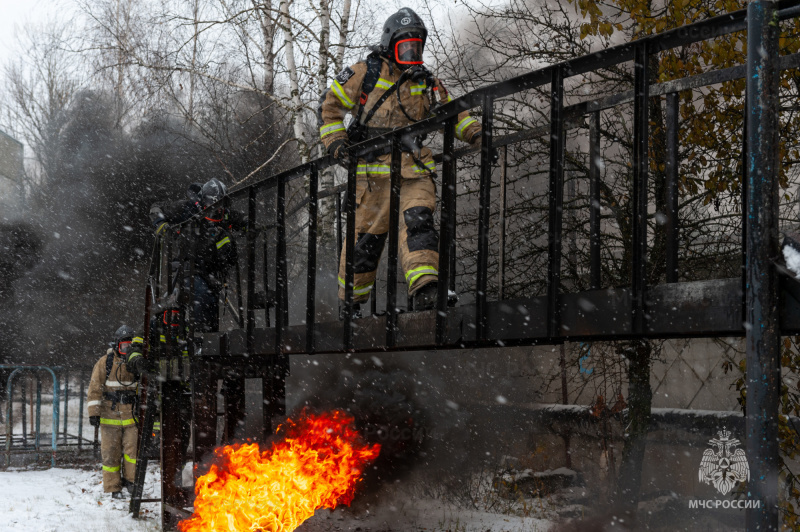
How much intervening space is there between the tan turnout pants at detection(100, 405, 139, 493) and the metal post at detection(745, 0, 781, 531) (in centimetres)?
832

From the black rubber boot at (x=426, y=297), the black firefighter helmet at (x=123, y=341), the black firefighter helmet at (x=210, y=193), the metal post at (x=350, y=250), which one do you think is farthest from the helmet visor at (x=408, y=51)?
the black firefighter helmet at (x=123, y=341)

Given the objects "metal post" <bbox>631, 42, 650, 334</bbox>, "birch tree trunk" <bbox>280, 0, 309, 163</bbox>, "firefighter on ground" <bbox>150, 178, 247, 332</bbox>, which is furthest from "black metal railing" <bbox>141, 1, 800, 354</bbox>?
"birch tree trunk" <bbox>280, 0, 309, 163</bbox>

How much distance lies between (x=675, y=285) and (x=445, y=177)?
1.34 m

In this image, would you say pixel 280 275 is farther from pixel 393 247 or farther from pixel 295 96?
pixel 295 96

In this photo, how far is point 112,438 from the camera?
29.9 feet

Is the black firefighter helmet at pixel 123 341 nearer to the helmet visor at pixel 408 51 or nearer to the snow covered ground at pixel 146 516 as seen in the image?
the snow covered ground at pixel 146 516

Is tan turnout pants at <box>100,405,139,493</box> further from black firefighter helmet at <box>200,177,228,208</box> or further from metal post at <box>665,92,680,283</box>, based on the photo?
metal post at <box>665,92,680,283</box>

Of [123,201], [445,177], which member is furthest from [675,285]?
[123,201]

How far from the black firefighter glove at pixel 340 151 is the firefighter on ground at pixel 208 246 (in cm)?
242

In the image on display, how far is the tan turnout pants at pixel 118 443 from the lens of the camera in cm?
898

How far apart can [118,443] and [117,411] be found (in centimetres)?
40

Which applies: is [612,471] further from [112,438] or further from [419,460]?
[112,438]

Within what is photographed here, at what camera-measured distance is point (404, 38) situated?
429cm

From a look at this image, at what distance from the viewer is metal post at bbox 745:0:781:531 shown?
2.11 m
